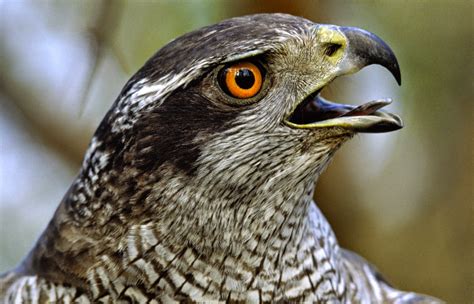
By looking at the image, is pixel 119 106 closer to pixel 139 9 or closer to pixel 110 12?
pixel 110 12

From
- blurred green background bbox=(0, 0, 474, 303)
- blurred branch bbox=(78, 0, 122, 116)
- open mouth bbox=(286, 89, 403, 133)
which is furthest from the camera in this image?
blurred green background bbox=(0, 0, 474, 303)

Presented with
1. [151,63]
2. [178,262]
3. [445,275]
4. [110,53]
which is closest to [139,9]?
[110,53]

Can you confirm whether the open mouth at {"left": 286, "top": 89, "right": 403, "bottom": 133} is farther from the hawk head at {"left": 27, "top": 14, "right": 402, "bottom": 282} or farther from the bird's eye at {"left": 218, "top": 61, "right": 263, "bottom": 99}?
the bird's eye at {"left": 218, "top": 61, "right": 263, "bottom": 99}

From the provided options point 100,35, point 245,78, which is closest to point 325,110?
point 245,78

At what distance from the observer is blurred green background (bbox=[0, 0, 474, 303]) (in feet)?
14.4

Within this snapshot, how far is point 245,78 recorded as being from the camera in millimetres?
2148

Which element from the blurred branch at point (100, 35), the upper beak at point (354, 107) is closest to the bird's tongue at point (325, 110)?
the upper beak at point (354, 107)

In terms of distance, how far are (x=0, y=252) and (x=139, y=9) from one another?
278 centimetres

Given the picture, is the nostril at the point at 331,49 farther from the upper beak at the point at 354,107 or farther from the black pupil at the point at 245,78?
the black pupil at the point at 245,78

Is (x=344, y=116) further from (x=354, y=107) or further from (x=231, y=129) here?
(x=231, y=129)

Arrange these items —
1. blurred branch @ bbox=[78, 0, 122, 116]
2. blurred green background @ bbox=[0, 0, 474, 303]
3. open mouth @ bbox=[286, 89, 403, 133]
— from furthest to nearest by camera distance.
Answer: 1. blurred green background @ bbox=[0, 0, 474, 303]
2. blurred branch @ bbox=[78, 0, 122, 116]
3. open mouth @ bbox=[286, 89, 403, 133]

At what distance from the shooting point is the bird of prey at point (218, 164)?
2172 millimetres

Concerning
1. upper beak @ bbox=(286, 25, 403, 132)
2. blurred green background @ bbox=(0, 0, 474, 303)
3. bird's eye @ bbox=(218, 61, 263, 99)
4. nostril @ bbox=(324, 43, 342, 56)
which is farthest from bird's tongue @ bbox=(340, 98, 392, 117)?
blurred green background @ bbox=(0, 0, 474, 303)

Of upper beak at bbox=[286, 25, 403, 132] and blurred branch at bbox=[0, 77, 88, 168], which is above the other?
blurred branch at bbox=[0, 77, 88, 168]
